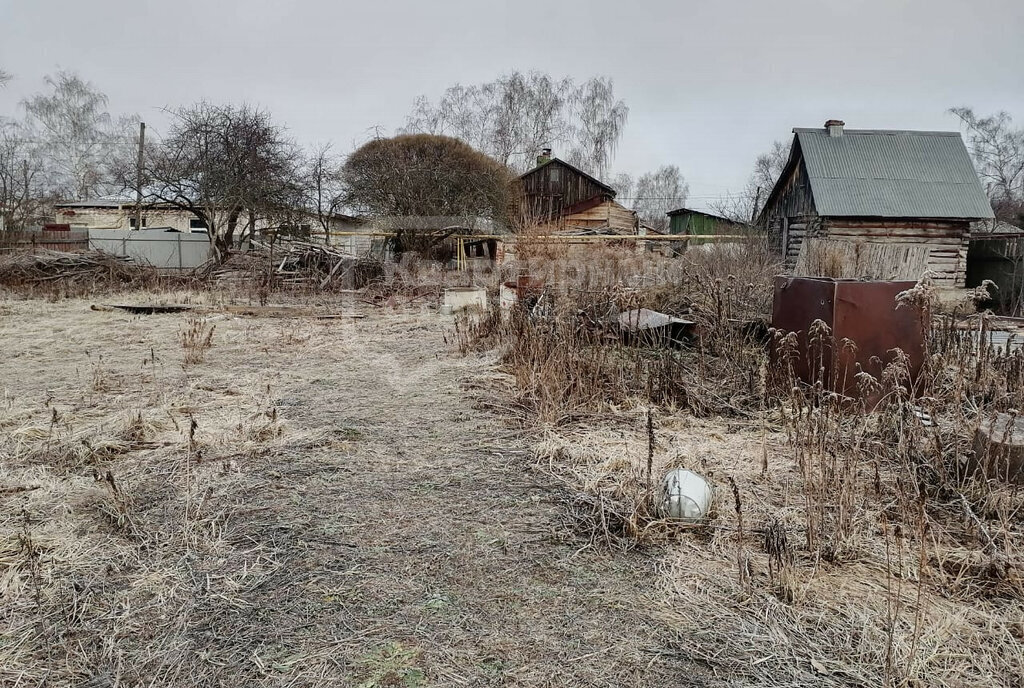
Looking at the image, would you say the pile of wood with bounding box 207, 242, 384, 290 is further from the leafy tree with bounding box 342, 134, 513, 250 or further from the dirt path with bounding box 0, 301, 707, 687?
the dirt path with bounding box 0, 301, 707, 687

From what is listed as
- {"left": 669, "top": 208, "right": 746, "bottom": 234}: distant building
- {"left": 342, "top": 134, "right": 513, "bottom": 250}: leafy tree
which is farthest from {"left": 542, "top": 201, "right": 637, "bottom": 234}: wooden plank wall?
{"left": 342, "top": 134, "right": 513, "bottom": 250}: leafy tree

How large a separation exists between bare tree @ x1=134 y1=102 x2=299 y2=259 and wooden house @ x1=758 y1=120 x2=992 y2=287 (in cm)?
1422

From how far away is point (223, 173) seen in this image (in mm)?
16828

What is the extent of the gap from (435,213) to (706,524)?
59.4 ft

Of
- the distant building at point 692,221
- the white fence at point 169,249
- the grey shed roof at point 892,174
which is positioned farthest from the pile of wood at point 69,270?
the distant building at point 692,221

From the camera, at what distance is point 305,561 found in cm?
246

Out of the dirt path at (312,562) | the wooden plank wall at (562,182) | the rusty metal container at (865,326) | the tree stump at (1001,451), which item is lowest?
the dirt path at (312,562)

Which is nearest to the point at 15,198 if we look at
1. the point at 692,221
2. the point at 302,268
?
the point at 302,268

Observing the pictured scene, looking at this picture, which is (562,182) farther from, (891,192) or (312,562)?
(312,562)

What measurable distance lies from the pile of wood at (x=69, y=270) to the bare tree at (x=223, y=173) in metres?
2.54

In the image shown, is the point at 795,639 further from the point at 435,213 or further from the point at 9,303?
the point at 435,213

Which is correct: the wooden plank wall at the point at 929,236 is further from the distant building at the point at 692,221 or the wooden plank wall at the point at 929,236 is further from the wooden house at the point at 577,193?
the distant building at the point at 692,221

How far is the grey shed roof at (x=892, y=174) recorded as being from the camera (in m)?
17.3

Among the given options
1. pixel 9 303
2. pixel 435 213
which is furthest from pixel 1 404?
pixel 435 213
